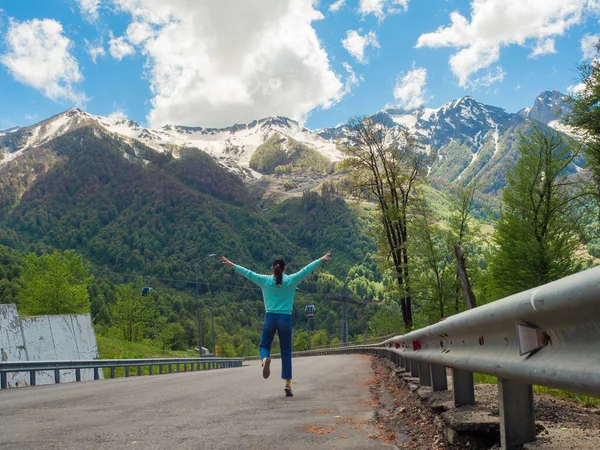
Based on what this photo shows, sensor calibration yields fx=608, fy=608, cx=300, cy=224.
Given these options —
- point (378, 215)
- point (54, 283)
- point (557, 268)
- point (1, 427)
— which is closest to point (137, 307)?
point (54, 283)

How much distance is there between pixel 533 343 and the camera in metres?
2.65

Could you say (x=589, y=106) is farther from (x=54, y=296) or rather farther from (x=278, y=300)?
(x=54, y=296)

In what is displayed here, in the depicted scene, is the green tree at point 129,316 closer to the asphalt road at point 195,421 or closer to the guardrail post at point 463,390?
the asphalt road at point 195,421

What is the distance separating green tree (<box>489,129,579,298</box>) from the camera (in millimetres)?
27406

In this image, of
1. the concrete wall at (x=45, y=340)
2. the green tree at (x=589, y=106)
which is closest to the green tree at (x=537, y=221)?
the green tree at (x=589, y=106)

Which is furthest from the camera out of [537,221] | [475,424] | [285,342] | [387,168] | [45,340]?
[387,168]

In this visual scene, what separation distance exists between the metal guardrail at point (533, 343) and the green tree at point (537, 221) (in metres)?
25.4

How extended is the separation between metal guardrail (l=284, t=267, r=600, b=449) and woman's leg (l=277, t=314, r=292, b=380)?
212 inches

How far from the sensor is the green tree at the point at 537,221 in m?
27.4

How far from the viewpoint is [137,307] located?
70750 mm

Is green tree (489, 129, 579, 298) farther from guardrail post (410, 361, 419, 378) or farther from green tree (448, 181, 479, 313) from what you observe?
guardrail post (410, 361, 419, 378)

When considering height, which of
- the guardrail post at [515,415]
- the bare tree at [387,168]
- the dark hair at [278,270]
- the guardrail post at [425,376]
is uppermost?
the bare tree at [387,168]

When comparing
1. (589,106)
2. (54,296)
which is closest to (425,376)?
(589,106)

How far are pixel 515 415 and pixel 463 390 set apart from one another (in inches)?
68.0
